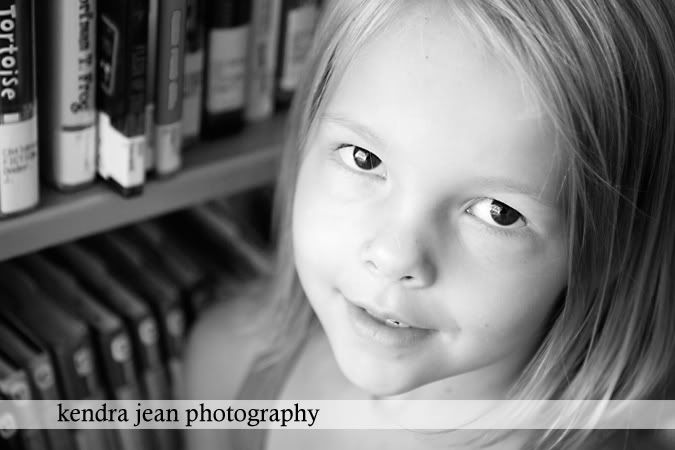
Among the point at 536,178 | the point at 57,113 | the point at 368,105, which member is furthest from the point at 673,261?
the point at 57,113

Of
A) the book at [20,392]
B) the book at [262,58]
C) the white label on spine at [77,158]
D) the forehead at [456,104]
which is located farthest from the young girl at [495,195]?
the book at [20,392]

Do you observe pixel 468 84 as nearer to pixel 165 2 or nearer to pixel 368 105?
pixel 368 105

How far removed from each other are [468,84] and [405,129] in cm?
6

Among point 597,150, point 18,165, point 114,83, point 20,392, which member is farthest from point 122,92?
point 597,150

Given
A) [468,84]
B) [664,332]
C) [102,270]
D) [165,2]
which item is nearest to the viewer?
[468,84]

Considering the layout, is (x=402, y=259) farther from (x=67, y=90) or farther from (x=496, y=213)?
(x=67, y=90)

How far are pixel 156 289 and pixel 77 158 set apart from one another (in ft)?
0.78

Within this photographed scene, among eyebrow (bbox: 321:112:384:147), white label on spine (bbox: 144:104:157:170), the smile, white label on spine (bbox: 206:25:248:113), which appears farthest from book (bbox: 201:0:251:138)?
the smile

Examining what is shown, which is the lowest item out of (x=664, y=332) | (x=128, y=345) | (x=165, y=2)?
(x=128, y=345)

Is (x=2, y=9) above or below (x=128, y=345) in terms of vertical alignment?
above

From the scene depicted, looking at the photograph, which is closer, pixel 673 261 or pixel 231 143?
pixel 673 261

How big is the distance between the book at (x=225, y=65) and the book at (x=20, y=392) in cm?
33

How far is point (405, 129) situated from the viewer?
0.72m

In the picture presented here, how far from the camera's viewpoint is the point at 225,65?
960 millimetres
